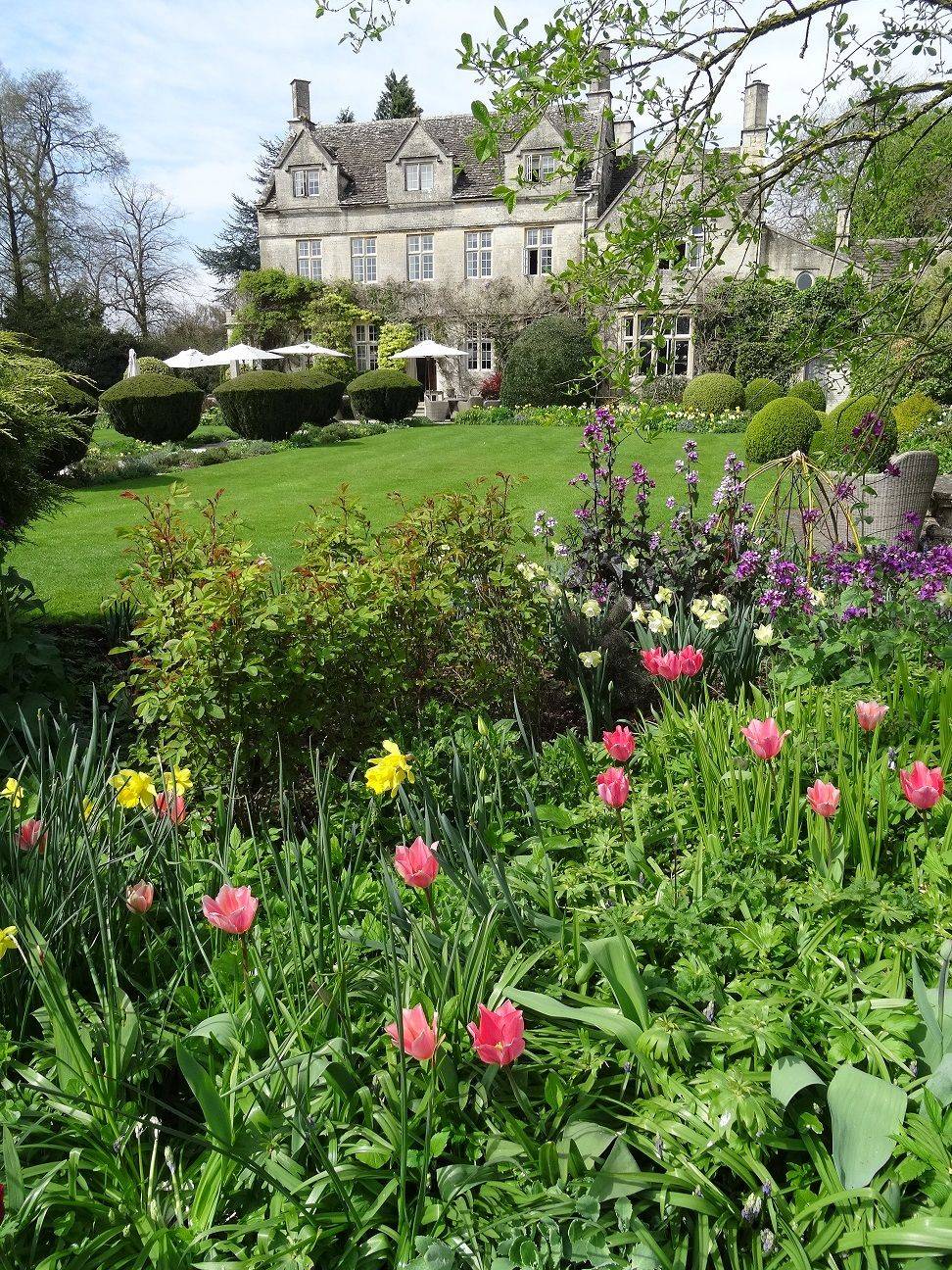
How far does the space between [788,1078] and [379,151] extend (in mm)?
36065

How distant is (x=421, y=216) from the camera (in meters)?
30.9

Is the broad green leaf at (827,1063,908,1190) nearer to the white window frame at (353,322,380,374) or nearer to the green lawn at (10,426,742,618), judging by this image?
the green lawn at (10,426,742,618)

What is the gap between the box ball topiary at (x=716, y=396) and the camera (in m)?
21.7

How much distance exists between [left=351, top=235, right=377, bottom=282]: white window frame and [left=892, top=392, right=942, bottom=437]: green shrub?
72.3 ft

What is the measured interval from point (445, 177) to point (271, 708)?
3143 centimetres

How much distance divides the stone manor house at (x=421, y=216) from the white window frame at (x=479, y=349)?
3cm

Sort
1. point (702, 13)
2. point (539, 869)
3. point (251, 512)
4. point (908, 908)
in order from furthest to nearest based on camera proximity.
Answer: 1. point (251, 512)
2. point (702, 13)
3. point (539, 869)
4. point (908, 908)

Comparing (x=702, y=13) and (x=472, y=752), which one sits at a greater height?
(x=702, y=13)

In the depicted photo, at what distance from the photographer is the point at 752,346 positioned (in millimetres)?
25344

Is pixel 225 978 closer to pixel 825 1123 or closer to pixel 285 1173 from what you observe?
pixel 285 1173

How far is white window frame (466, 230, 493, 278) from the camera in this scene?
30.6m

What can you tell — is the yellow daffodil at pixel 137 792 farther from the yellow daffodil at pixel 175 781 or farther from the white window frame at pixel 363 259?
the white window frame at pixel 363 259

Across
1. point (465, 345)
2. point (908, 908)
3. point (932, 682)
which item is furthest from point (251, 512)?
point (465, 345)

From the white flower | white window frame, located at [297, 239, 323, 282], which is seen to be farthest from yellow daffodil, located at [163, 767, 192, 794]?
white window frame, located at [297, 239, 323, 282]
